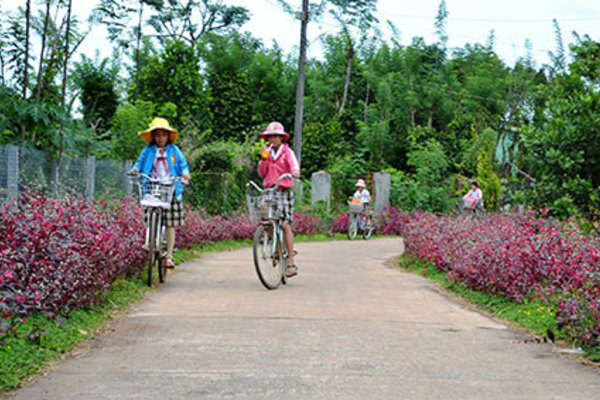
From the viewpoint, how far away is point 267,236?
9.20 m

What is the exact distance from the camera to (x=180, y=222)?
9.34 meters

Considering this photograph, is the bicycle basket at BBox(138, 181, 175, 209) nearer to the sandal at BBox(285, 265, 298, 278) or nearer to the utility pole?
the sandal at BBox(285, 265, 298, 278)

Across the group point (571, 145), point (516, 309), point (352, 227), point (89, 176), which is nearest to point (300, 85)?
point (352, 227)

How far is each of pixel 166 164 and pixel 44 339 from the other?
407 cm

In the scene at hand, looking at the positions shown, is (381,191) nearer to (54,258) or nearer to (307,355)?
(54,258)

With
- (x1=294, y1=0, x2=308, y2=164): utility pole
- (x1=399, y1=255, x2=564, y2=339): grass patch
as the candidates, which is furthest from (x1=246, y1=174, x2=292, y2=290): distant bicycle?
(x1=294, y1=0, x2=308, y2=164): utility pole

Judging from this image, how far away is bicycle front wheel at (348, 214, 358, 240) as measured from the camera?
23.0m

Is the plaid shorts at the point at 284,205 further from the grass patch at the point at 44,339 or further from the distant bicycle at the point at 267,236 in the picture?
the grass patch at the point at 44,339

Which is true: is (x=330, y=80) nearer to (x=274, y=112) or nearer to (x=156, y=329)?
(x=274, y=112)

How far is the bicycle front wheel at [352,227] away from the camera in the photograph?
2298cm

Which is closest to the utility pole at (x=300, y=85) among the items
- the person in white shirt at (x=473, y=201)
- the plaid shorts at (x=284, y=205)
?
Answer: the person in white shirt at (x=473, y=201)

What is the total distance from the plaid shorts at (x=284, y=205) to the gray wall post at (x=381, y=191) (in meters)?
16.8

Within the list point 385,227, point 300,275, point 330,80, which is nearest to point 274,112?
point 330,80

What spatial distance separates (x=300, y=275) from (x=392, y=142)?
2623cm
